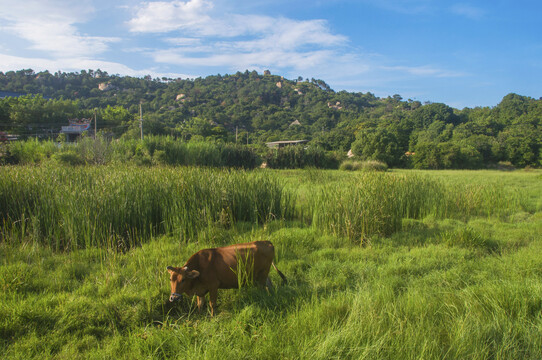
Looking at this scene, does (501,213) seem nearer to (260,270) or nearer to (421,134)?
(260,270)

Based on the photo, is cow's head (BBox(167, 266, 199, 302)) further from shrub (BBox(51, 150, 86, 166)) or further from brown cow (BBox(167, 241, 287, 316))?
shrub (BBox(51, 150, 86, 166))

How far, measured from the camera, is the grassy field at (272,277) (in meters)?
2.46

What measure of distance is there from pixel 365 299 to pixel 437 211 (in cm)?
598

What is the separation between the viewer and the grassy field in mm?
2455

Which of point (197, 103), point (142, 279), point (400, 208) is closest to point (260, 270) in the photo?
point (142, 279)

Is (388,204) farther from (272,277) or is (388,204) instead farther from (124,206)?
(124,206)

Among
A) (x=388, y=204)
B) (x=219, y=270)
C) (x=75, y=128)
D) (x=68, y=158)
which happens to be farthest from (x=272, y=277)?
(x=75, y=128)

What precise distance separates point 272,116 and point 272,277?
75.3m

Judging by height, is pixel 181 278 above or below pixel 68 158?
below

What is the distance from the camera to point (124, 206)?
5.41m

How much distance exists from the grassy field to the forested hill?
3107 centimetres

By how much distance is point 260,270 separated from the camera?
3.17 m

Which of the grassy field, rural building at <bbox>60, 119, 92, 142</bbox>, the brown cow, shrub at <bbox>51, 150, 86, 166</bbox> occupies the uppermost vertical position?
rural building at <bbox>60, 119, 92, 142</bbox>

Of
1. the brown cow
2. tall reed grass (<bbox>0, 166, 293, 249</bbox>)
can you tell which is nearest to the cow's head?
the brown cow
